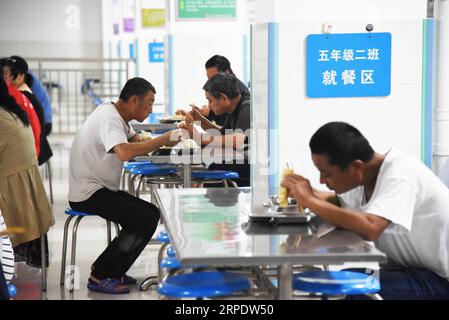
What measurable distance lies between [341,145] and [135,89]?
248cm

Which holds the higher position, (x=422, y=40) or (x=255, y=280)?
(x=422, y=40)

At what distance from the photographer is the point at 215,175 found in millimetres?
6070

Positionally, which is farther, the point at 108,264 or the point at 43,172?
the point at 43,172

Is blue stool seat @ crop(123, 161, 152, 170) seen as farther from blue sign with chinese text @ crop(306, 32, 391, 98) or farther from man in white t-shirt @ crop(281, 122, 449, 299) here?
man in white t-shirt @ crop(281, 122, 449, 299)

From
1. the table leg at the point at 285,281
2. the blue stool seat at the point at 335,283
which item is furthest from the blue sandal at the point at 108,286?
the table leg at the point at 285,281

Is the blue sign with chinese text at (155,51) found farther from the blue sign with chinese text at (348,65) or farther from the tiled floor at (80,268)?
the blue sign with chinese text at (348,65)

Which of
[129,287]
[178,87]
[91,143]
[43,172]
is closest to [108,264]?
[129,287]

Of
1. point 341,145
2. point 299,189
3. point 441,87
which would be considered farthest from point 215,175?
point 341,145

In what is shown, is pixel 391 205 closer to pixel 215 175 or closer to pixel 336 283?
pixel 336 283

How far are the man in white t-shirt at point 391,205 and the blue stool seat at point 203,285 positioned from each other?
39 cm

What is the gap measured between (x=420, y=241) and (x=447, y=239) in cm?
10

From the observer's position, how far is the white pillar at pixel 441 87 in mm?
4824
